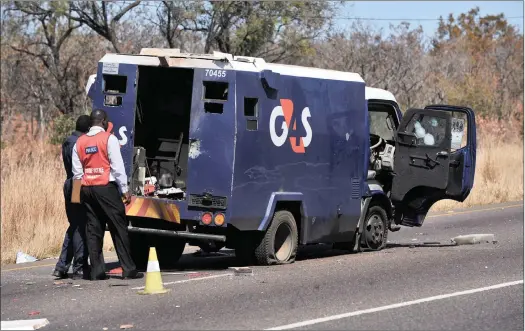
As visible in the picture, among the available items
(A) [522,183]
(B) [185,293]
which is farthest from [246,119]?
(A) [522,183]

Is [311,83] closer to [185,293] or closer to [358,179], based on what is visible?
[358,179]

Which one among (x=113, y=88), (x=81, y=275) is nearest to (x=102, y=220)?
(x=81, y=275)

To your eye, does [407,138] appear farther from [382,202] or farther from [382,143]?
[382,202]

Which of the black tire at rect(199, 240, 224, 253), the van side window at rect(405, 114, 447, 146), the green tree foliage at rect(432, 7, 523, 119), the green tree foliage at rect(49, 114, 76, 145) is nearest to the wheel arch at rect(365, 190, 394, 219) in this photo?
the van side window at rect(405, 114, 447, 146)

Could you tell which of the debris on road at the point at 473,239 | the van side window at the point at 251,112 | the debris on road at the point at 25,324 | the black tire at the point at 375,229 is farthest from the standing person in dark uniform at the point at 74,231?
the debris on road at the point at 473,239

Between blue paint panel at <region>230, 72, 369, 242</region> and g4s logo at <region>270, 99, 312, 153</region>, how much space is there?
0.14 feet

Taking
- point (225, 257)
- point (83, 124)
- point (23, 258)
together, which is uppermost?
point (83, 124)

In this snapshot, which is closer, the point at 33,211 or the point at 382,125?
the point at 33,211

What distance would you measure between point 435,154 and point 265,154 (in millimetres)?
3412

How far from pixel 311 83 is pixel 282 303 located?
4297 millimetres

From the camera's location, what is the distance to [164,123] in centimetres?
1455

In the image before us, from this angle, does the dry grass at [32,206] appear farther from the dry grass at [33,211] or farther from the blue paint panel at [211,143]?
the blue paint panel at [211,143]

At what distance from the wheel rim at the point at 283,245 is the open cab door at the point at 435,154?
260cm

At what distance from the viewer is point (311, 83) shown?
45.5 ft
